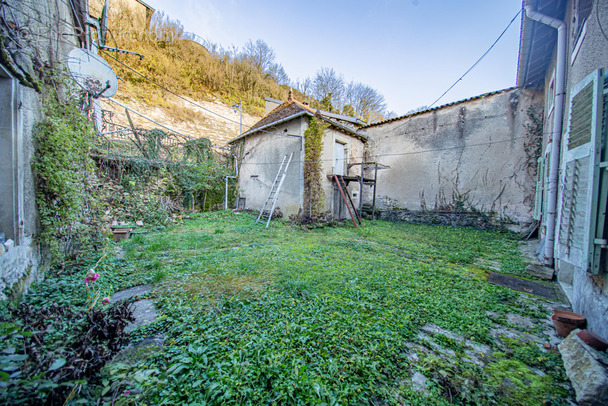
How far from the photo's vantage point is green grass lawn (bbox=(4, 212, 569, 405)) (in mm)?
1474

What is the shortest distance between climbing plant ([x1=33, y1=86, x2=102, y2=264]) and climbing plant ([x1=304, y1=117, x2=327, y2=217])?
6015mm

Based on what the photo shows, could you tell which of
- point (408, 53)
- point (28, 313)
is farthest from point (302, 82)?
point (28, 313)

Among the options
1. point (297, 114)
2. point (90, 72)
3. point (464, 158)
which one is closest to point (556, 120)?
point (464, 158)

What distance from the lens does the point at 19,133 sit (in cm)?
231

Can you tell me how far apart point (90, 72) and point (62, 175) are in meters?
2.36

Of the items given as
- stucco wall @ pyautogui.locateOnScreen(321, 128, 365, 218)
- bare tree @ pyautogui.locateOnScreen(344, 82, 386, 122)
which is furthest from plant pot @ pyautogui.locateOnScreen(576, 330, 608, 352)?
bare tree @ pyautogui.locateOnScreen(344, 82, 386, 122)

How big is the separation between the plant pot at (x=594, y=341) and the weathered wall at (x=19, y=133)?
4.91 meters

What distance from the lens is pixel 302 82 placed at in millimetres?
21094

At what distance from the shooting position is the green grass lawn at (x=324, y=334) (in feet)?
4.83

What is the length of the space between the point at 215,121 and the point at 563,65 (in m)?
14.9

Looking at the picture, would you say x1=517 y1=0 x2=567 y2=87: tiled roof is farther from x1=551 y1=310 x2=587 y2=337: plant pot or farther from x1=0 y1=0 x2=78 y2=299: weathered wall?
x1=0 y1=0 x2=78 y2=299: weathered wall

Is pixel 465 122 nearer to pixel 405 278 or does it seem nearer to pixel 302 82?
pixel 405 278

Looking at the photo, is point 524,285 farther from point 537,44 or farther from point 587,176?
point 537,44

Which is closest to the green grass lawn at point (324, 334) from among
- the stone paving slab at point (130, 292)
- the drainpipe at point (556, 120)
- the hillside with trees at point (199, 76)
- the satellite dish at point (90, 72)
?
the stone paving slab at point (130, 292)
